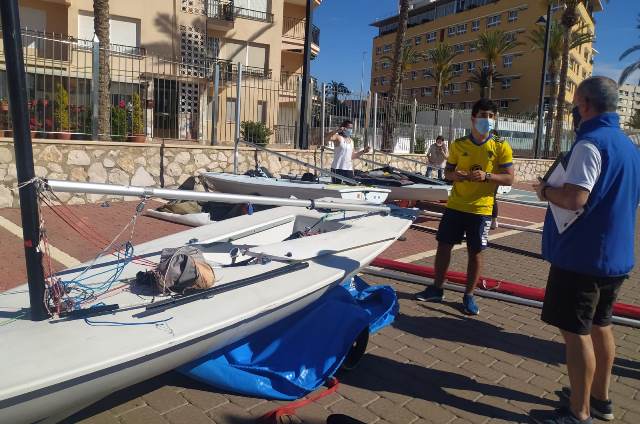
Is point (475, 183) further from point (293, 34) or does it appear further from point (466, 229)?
point (293, 34)

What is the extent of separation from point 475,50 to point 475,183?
196 ft

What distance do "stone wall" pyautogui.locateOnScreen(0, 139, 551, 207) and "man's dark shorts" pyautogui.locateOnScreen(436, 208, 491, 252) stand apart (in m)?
6.27

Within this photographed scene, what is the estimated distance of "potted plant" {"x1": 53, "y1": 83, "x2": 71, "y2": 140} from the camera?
8578 mm

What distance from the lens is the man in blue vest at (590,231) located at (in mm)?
2650

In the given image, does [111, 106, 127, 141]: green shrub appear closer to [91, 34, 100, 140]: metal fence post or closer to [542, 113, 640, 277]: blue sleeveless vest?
[91, 34, 100, 140]: metal fence post

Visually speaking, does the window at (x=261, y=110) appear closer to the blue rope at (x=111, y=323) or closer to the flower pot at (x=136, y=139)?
the flower pot at (x=136, y=139)

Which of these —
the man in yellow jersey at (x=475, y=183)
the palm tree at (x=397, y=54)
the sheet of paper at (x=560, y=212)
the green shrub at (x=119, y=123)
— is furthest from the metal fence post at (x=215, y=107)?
the sheet of paper at (x=560, y=212)

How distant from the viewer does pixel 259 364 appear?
3059 millimetres

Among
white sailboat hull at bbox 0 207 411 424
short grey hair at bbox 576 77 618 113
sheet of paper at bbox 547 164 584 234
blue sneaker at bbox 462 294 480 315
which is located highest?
short grey hair at bbox 576 77 618 113

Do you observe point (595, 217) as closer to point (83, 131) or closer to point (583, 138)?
point (583, 138)

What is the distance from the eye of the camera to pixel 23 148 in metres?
2.23

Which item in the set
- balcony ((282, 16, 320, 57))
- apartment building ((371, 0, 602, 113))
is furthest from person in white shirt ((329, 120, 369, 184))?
apartment building ((371, 0, 602, 113))

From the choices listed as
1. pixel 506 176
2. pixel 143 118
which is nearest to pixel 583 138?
pixel 506 176

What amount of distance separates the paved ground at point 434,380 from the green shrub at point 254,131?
23.8 feet
